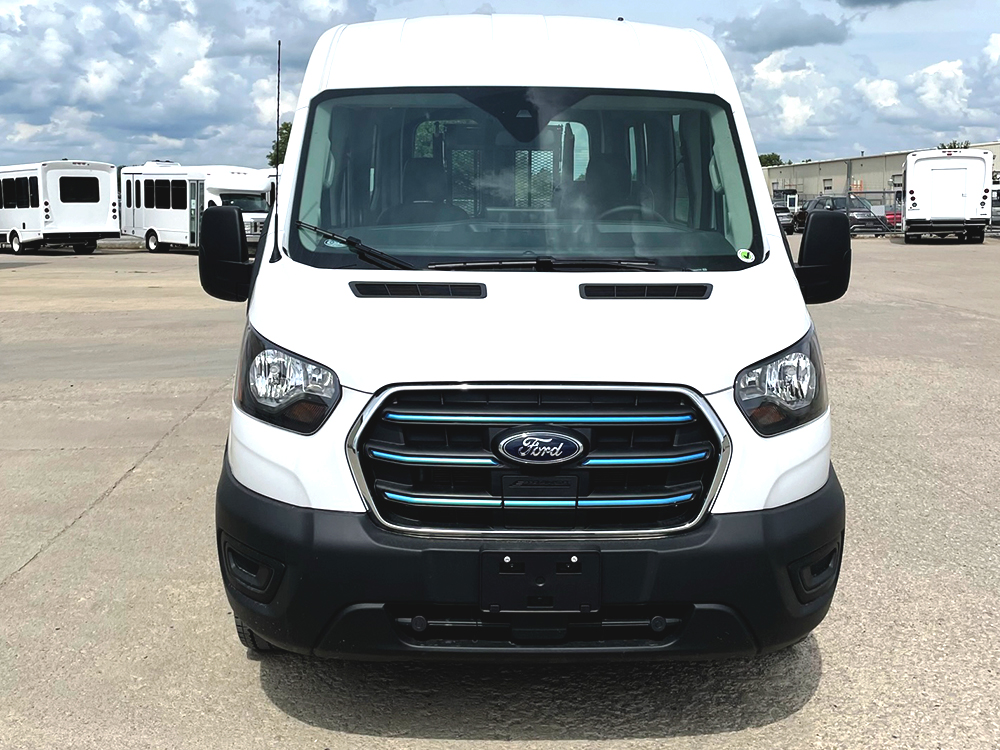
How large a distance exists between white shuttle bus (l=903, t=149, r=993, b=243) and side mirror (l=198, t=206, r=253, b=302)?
37199 mm

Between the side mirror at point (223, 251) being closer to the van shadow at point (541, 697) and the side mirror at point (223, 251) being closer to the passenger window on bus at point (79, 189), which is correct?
the van shadow at point (541, 697)

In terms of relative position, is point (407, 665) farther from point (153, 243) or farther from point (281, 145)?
point (153, 243)

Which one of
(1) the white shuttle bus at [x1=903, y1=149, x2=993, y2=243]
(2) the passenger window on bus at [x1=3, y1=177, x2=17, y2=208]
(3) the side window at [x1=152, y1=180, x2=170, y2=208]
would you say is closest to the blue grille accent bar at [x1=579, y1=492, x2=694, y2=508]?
(3) the side window at [x1=152, y1=180, x2=170, y2=208]

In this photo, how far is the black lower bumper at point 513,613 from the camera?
11.0 feet

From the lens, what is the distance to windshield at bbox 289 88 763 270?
417 cm

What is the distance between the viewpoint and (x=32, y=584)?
5160mm

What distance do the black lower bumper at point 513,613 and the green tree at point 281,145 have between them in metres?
1.50

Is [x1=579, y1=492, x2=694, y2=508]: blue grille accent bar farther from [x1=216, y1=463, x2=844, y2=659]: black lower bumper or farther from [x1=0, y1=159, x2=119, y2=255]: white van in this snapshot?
[x1=0, y1=159, x2=119, y2=255]: white van

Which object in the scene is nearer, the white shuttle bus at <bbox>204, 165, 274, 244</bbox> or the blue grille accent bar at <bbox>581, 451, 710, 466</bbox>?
the blue grille accent bar at <bbox>581, 451, 710, 466</bbox>

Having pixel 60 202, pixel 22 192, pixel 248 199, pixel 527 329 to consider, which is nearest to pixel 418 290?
pixel 527 329

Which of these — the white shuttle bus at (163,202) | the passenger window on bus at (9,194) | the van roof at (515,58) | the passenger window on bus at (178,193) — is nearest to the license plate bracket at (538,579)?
the van roof at (515,58)

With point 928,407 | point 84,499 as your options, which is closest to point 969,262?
point 928,407

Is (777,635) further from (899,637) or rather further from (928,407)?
(928,407)

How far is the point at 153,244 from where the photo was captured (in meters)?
39.1
